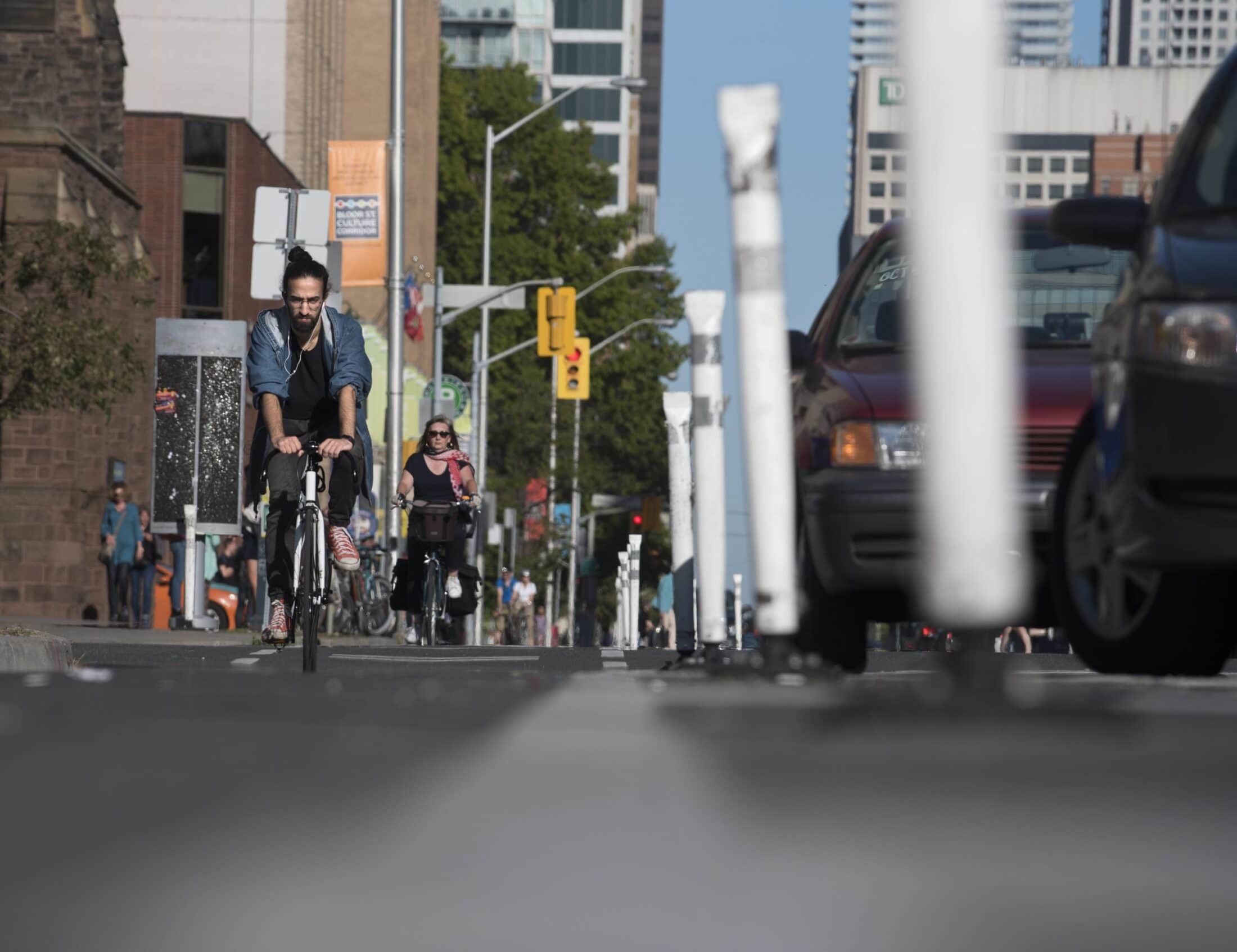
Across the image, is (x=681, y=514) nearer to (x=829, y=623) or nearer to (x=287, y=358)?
(x=287, y=358)

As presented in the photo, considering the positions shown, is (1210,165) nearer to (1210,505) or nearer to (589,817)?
(1210,505)

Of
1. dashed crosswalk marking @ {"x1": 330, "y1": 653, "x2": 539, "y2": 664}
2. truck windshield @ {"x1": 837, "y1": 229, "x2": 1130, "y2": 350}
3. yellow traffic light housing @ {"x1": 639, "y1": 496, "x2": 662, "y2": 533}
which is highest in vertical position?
yellow traffic light housing @ {"x1": 639, "y1": 496, "x2": 662, "y2": 533}

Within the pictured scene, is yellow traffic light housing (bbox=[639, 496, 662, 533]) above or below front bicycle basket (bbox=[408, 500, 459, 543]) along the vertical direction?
above

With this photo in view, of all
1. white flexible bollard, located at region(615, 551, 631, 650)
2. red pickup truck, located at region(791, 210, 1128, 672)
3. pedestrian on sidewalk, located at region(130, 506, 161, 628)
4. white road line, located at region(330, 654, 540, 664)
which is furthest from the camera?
white flexible bollard, located at region(615, 551, 631, 650)

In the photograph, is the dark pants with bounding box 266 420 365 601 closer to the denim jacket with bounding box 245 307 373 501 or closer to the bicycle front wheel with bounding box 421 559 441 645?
the denim jacket with bounding box 245 307 373 501

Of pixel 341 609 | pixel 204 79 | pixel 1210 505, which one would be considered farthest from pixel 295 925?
pixel 204 79

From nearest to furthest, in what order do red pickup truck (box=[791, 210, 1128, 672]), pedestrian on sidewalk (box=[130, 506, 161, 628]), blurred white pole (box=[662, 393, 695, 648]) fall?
red pickup truck (box=[791, 210, 1128, 672]), blurred white pole (box=[662, 393, 695, 648]), pedestrian on sidewalk (box=[130, 506, 161, 628])

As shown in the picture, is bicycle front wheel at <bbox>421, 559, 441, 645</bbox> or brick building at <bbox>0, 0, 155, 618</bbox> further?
brick building at <bbox>0, 0, 155, 618</bbox>

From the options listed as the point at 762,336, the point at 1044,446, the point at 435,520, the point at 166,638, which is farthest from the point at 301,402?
the point at 166,638

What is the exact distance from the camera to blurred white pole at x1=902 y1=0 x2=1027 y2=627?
2244 mm

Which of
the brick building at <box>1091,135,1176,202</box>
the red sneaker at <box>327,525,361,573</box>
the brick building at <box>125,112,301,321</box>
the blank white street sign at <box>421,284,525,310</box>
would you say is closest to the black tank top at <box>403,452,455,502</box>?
the red sneaker at <box>327,525,361,573</box>

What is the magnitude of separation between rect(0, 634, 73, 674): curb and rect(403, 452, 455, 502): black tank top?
6387 mm

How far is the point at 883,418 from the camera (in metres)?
7.38

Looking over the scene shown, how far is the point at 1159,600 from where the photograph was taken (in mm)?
5152
